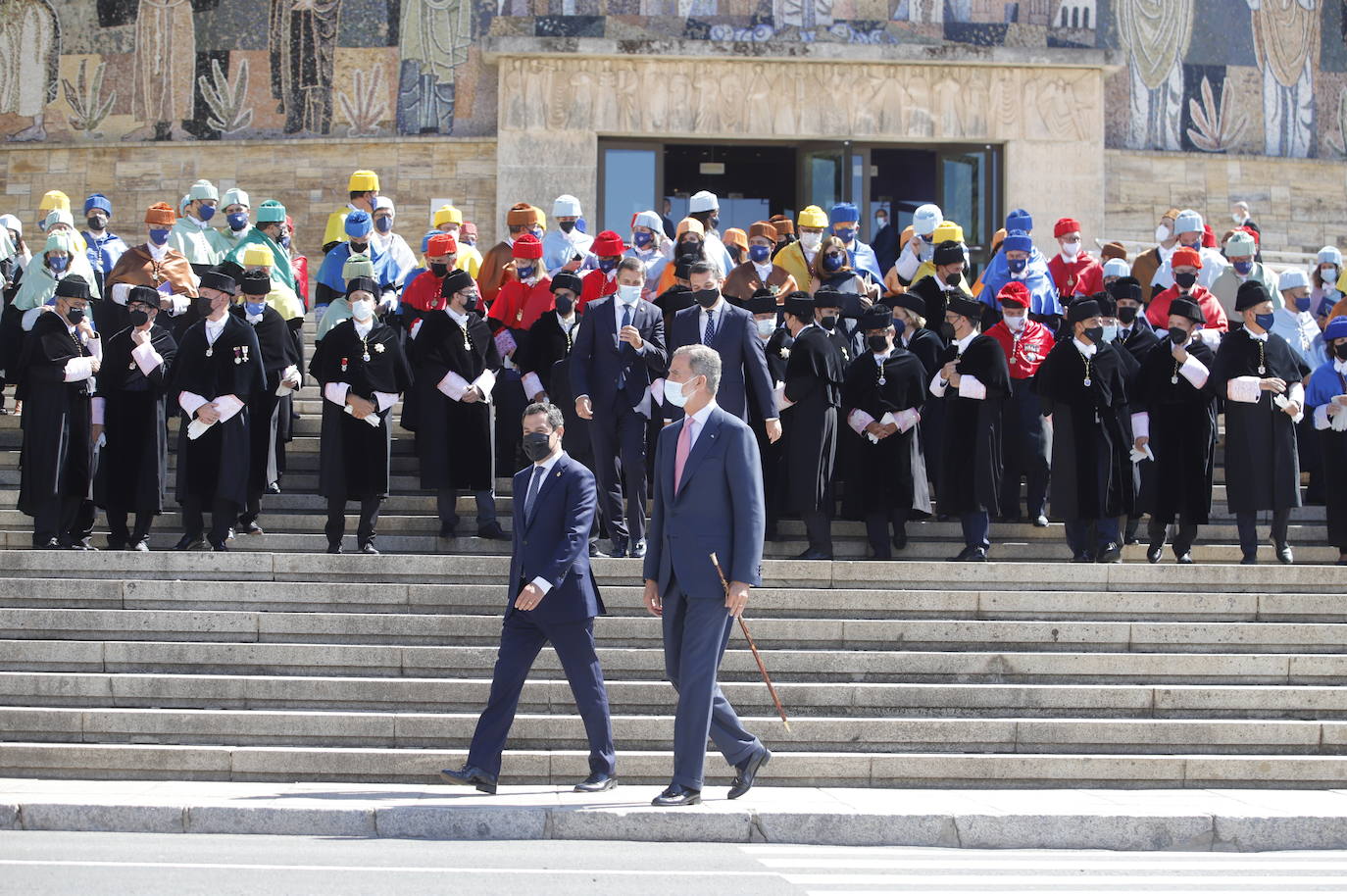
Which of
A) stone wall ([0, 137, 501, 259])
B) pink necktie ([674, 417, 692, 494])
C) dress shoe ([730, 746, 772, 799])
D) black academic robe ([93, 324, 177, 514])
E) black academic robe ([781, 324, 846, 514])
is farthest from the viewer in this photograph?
stone wall ([0, 137, 501, 259])

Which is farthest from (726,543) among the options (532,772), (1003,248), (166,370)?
(1003,248)

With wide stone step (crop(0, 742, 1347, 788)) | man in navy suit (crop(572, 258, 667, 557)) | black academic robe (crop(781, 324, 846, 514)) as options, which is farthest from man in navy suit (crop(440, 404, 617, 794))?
black academic robe (crop(781, 324, 846, 514))

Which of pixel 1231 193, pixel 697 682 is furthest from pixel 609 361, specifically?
pixel 1231 193

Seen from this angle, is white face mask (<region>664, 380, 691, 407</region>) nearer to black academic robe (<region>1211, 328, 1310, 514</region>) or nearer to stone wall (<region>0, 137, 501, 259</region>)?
black academic robe (<region>1211, 328, 1310, 514</region>)

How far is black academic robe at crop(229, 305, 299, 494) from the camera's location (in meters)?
12.5

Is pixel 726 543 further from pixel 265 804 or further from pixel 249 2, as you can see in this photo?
pixel 249 2

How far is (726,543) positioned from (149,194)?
15234mm

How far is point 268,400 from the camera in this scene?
41.9 feet

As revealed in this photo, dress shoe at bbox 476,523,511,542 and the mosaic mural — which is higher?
the mosaic mural

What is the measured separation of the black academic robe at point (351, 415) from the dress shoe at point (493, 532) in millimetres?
700

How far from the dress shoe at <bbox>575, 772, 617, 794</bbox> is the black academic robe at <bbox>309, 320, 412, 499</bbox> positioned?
148 inches

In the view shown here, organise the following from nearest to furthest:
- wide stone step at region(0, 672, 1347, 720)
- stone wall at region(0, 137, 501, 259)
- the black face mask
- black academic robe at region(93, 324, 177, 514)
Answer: the black face mask < wide stone step at region(0, 672, 1347, 720) < black academic robe at region(93, 324, 177, 514) < stone wall at region(0, 137, 501, 259)

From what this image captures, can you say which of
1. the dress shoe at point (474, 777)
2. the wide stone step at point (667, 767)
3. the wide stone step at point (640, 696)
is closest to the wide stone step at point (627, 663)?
the wide stone step at point (640, 696)

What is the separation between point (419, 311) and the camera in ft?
46.0
